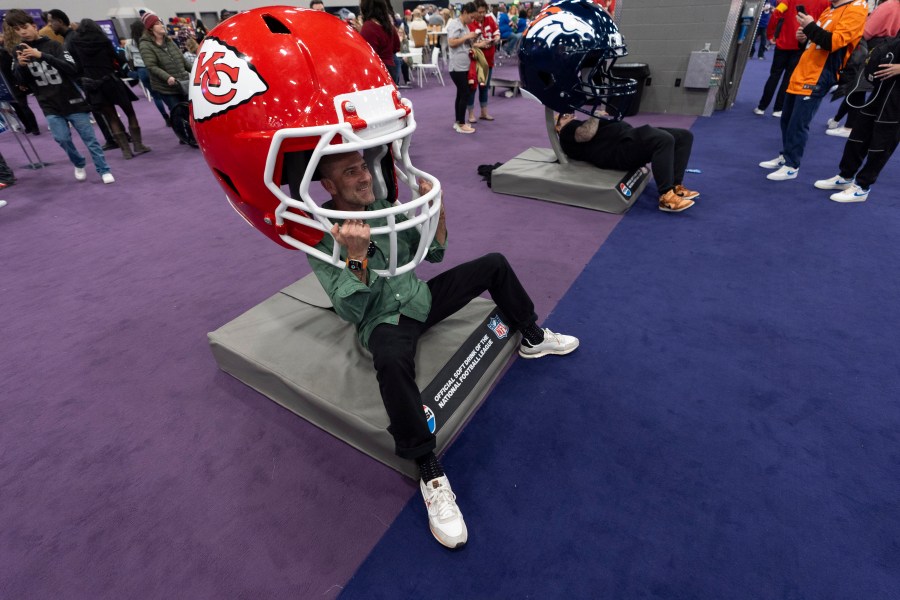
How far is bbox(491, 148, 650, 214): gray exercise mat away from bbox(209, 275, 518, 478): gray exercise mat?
1.90 m

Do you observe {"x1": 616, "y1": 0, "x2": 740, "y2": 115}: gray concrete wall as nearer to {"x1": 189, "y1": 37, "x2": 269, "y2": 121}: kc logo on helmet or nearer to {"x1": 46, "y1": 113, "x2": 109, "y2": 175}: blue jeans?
{"x1": 189, "y1": 37, "x2": 269, "y2": 121}: kc logo on helmet

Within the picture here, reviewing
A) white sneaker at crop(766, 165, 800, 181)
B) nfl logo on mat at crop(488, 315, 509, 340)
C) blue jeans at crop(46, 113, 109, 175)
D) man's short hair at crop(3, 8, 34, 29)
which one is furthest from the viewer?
blue jeans at crop(46, 113, 109, 175)

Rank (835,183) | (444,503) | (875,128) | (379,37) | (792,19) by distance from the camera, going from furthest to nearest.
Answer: (792,19) → (379,37) → (835,183) → (875,128) → (444,503)

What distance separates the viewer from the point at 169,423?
196 cm

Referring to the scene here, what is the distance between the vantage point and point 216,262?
3217 millimetres

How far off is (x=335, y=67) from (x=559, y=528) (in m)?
1.63

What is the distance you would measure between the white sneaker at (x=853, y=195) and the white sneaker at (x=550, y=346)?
9.86 ft

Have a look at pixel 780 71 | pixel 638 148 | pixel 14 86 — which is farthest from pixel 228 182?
pixel 14 86

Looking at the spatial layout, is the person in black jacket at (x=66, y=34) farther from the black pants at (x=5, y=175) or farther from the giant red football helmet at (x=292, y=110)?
the giant red football helmet at (x=292, y=110)

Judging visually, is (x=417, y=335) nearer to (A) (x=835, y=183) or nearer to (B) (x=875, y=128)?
(B) (x=875, y=128)

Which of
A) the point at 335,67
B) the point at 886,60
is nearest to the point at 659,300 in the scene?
the point at 335,67

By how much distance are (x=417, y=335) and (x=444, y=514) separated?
66 centimetres

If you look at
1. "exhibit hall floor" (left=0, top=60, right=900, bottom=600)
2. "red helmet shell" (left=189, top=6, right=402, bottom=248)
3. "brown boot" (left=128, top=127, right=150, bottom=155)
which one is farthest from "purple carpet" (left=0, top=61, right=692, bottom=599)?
"brown boot" (left=128, top=127, right=150, bottom=155)

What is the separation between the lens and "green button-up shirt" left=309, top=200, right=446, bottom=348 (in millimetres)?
1584
